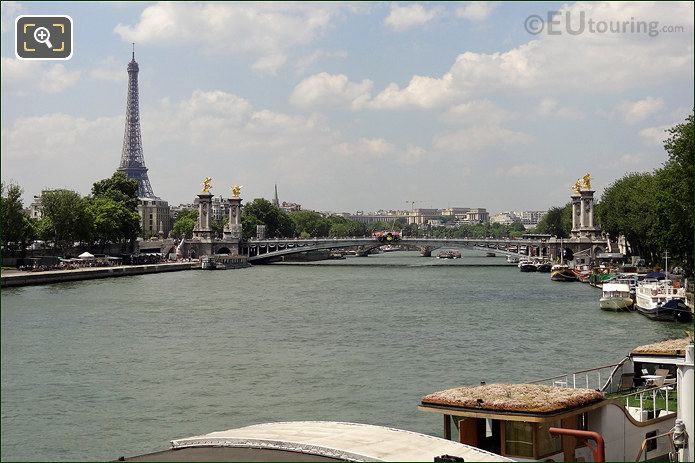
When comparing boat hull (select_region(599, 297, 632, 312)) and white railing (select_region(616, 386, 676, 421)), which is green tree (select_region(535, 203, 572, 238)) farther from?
white railing (select_region(616, 386, 676, 421))

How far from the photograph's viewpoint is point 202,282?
6144cm

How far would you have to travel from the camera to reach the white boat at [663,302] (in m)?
35.4

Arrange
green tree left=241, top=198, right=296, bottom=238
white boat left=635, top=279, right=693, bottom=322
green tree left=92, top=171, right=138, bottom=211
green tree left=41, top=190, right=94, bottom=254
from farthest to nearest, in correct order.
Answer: green tree left=241, top=198, right=296, bottom=238 → green tree left=92, top=171, right=138, bottom=211 → green tree left=41, top=190, right=94, bottom=254 → white boat left=635, top=279, right=693, bottom=322

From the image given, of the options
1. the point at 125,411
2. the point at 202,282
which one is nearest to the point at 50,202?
the point at 202,282

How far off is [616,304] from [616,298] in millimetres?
541

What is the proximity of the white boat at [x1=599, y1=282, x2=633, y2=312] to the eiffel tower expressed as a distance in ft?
367

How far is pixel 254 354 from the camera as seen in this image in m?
26.7

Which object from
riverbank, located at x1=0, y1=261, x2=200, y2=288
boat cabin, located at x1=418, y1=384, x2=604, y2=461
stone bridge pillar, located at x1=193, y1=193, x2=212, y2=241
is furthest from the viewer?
stone bridge pillar, located at x1=193, y1=193, x2=212, y2=241

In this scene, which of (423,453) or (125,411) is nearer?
(423,453)

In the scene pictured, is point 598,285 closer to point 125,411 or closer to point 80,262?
point 80,262

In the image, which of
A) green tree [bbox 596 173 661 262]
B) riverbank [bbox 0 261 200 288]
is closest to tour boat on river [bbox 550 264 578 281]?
green tree [bbox 596 173 661 262]

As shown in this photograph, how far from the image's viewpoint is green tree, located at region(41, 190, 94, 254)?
213 feet

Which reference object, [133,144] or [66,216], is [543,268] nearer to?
[66,216]

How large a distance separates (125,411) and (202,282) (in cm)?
4345
